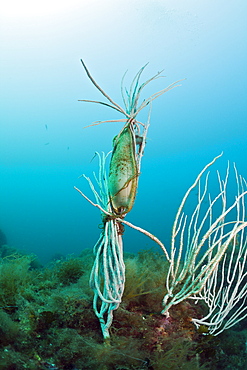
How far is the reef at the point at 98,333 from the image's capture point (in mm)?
2197

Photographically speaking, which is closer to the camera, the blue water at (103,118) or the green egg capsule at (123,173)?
the green egg capsule at (123,173)

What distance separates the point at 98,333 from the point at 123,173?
1.84m

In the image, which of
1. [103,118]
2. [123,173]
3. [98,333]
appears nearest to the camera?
[123,173]

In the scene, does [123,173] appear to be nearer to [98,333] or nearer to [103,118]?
[98,333]

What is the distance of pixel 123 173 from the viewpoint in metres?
2.45

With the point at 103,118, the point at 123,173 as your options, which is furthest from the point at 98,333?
the point at 103,118

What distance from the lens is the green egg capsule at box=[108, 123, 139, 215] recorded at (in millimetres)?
2455

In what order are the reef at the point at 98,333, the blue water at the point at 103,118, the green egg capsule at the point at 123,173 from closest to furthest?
the reef at the point at 98,333 → the green egg capsule at the point at 123,173 → the blue water at the point at 103,118

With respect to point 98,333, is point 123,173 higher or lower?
higher

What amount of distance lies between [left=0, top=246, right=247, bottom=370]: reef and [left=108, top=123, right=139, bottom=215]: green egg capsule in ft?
4.45

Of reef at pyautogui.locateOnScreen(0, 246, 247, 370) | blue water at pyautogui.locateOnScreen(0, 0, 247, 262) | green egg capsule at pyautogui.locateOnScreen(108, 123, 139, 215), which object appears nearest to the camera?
reef at pyautogui.locateOnScreen(0, 246, 247, 370)

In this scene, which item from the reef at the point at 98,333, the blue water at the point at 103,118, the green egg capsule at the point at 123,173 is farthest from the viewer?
the blue water at the point at 103,118

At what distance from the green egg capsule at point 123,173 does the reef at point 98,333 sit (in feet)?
4.45

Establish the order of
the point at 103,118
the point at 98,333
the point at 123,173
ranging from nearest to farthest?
the point at 123,173 → the point at 98,333 → the point at 103,118
